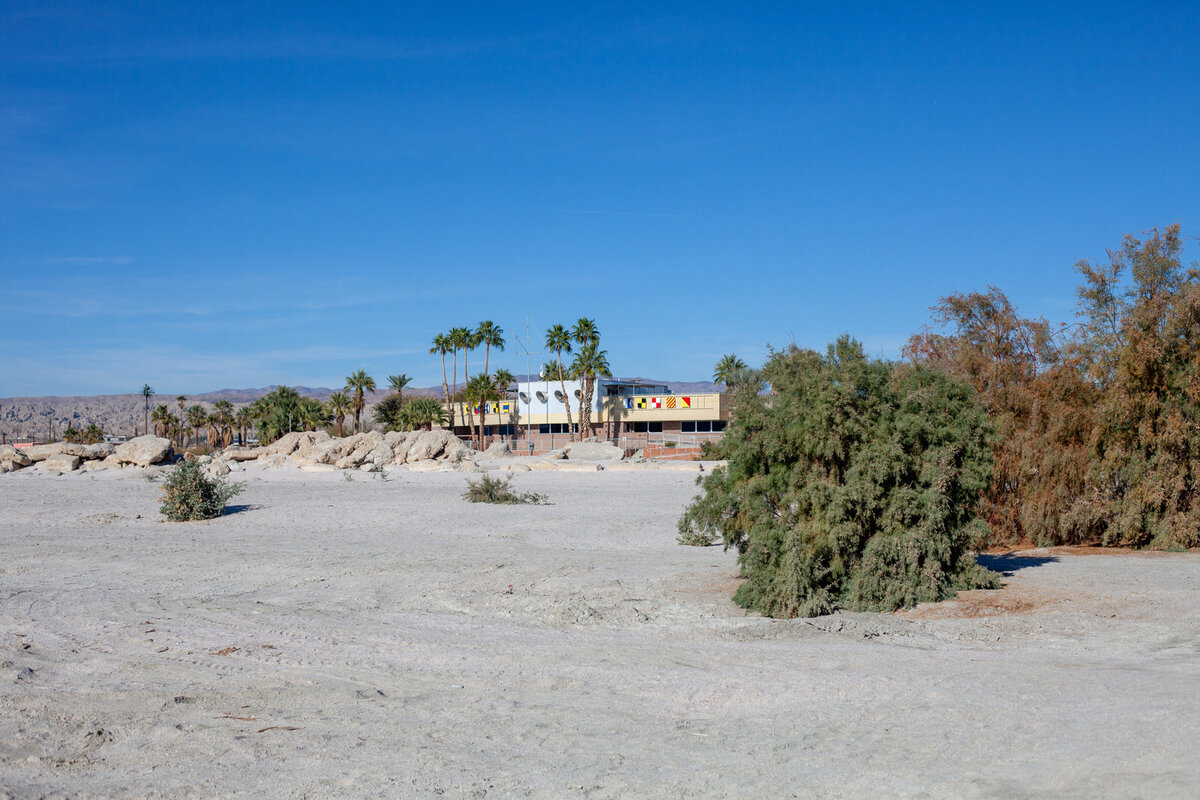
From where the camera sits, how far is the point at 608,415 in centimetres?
7794

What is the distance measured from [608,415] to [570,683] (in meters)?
68.8

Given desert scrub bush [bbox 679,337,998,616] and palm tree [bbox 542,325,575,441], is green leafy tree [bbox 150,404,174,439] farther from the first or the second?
desert scrub bush [bbox 679,337,998,616]

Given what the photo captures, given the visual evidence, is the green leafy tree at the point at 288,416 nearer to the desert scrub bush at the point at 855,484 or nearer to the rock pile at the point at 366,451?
the rock pile at the point at 366,451

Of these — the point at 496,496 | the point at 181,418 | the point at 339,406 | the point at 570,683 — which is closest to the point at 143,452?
the point at 496,496

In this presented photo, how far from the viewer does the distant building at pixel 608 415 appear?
7225 cm

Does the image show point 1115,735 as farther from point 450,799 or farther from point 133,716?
point 133,716

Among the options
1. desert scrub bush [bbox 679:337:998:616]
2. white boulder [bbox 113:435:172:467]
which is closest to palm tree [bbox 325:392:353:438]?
white boulder [bbox 113:435:172:467]

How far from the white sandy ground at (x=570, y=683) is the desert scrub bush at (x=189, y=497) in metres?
6.82

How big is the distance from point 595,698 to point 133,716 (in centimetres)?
397

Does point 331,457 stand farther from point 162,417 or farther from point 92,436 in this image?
point 92,436

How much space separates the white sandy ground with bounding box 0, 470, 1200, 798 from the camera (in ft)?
20.8

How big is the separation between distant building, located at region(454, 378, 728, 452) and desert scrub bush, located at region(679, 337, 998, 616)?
52162 mm

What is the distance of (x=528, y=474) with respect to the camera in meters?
43.8

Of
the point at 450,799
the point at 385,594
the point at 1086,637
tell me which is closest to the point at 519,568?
the point at 385,594
